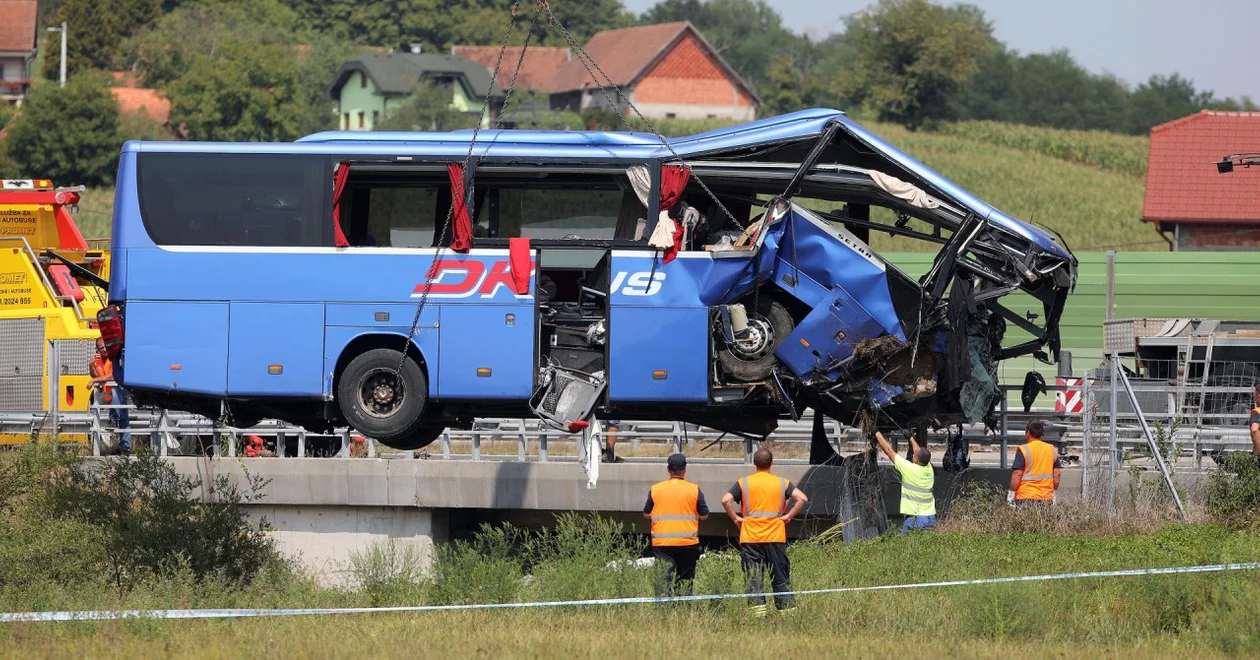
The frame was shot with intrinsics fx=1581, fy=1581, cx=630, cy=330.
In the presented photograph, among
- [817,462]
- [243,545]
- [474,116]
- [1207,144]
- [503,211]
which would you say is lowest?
[243,545]

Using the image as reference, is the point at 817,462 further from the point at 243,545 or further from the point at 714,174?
the point at 243,545

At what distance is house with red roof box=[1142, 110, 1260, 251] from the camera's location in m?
38.9

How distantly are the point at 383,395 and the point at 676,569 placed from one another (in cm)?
367

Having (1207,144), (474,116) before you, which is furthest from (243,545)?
(474,116)

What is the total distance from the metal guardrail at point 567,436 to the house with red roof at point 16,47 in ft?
249

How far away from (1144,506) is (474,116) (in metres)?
78.2

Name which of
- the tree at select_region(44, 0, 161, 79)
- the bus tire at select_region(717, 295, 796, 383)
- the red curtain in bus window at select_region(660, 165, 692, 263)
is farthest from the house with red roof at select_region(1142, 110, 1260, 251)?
the tree at select_region(44, 0, 161, 79)

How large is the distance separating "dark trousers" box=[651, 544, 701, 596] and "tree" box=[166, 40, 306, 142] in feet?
223

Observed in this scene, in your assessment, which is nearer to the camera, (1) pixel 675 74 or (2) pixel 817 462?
(2) pixel 817 462

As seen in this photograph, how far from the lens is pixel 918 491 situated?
17234mm

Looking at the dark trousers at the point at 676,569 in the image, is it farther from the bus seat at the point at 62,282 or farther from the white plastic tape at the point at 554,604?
the bus seat at the point at 62,282

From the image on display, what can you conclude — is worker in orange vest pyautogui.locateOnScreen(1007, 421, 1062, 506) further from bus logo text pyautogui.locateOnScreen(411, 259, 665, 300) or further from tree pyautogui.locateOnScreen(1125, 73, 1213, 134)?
tree pyautogui.locateOnScreen(1125, 73, 1213, 134)

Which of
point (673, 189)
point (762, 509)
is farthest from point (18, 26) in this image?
point (762, 509)

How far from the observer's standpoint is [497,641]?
12.2 m
